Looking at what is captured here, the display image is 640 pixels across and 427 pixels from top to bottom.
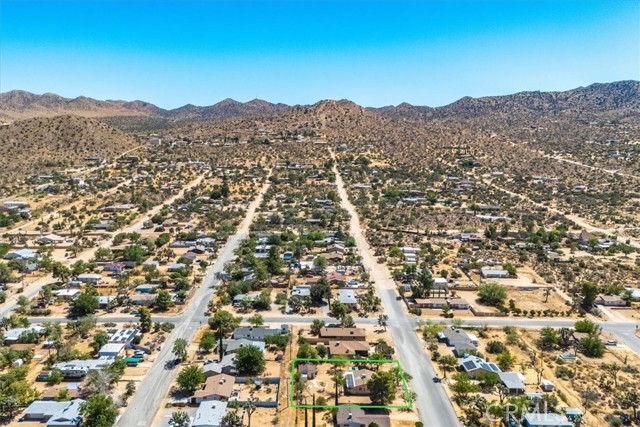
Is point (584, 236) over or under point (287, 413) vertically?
over

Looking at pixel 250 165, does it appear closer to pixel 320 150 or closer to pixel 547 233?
pixel 320 150

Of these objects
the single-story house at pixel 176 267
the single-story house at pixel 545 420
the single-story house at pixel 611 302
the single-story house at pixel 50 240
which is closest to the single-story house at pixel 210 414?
the single-story house at pixel 545 420

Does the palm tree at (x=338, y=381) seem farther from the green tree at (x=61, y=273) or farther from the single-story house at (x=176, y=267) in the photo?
the green tree at (x=61, y=273)

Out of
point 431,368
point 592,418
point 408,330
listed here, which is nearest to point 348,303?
point 408,330

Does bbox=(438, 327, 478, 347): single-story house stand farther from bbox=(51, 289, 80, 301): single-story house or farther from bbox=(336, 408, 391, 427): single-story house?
bbox=(51, 289, 80, 301): single-story house

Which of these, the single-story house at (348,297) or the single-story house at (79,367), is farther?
the single-story house at (348,297)

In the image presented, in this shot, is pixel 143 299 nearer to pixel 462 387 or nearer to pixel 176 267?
pixel 176 267
